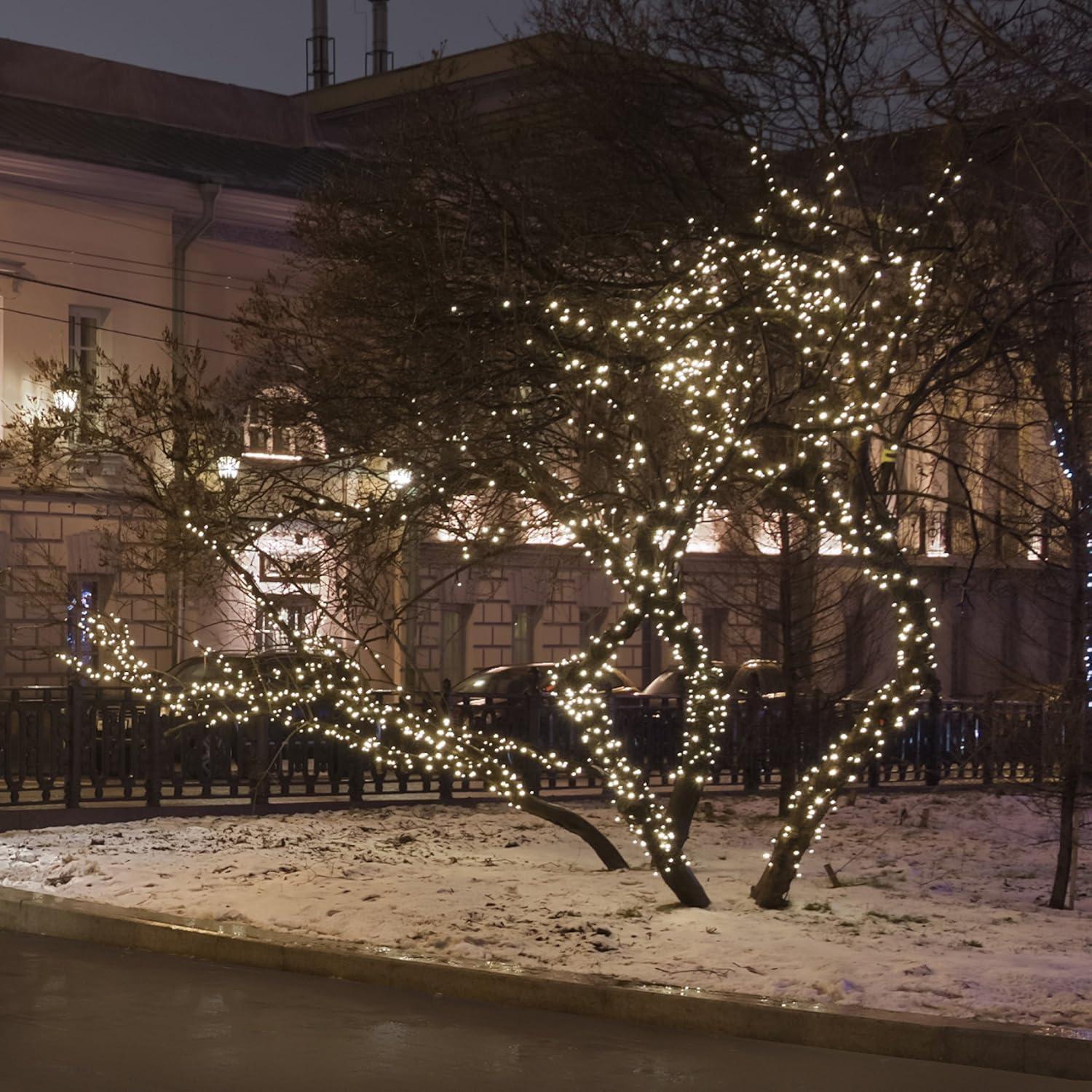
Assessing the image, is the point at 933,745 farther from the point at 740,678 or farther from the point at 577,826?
the point at 577,826

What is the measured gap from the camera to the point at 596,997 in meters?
9.15

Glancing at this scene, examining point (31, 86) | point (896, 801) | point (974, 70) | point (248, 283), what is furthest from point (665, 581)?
point (31, 86)

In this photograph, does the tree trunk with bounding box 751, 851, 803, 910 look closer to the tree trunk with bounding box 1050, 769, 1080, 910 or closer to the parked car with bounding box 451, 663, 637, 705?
the tree trunk with bounding box 1050, 769, 1080, 910

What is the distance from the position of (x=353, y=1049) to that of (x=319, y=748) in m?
10.3

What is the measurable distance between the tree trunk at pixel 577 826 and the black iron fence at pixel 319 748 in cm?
202

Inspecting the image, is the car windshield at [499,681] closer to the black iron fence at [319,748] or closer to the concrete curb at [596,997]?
the black iron fence at [319,748]

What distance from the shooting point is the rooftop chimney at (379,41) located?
49500 mm

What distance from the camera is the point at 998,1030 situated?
8148mm

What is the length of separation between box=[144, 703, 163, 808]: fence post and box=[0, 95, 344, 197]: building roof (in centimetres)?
1443

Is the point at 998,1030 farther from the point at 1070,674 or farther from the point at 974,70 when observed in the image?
the point at 974,70

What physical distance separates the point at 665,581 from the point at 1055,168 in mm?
3927

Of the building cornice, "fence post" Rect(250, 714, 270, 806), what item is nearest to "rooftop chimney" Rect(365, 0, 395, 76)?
the building cornice

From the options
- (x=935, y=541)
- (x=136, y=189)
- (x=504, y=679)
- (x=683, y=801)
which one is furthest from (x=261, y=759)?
(x=935, y=541)

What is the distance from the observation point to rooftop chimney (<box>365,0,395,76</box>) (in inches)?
1949
